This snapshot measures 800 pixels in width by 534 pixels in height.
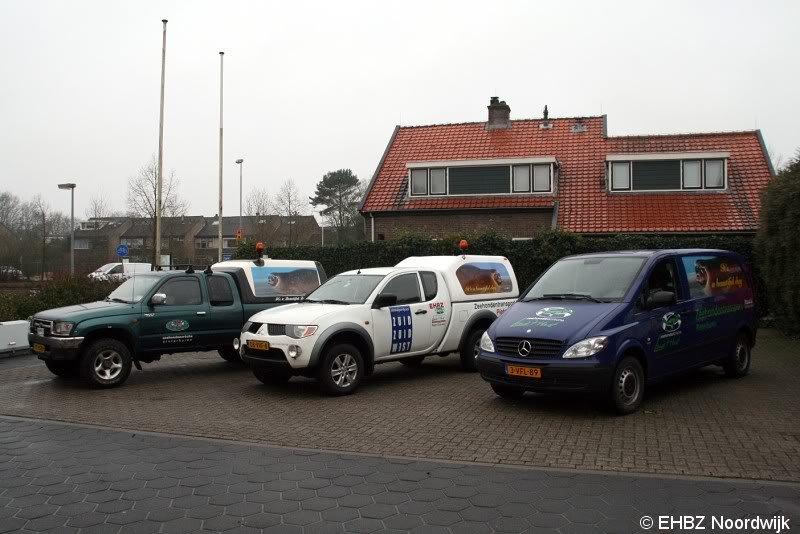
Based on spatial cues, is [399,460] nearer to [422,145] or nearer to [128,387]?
[128,387]

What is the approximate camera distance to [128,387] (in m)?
10.9

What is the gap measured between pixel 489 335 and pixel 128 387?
601 cm

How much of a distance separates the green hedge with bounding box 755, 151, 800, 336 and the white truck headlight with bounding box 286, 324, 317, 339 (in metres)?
9.93

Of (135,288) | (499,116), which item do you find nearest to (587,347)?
(135,288)

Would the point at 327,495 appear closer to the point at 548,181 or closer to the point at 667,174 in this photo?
the point at 548,181

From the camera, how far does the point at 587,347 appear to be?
777 cm

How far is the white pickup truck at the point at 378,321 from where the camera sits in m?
9.53

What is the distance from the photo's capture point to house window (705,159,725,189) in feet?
87.4

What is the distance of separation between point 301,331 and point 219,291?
344 centimetres

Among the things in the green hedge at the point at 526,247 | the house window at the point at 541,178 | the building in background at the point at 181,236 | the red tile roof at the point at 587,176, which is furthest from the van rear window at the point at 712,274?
the house window at the point at 541,178

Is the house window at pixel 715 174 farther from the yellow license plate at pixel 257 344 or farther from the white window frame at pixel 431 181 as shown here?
the yellow license plate at pixel 257 344

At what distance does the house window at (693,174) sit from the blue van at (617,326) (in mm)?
17795

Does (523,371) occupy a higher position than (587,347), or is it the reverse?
(587,347)

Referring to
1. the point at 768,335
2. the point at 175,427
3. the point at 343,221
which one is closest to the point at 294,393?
the point at 175,427
